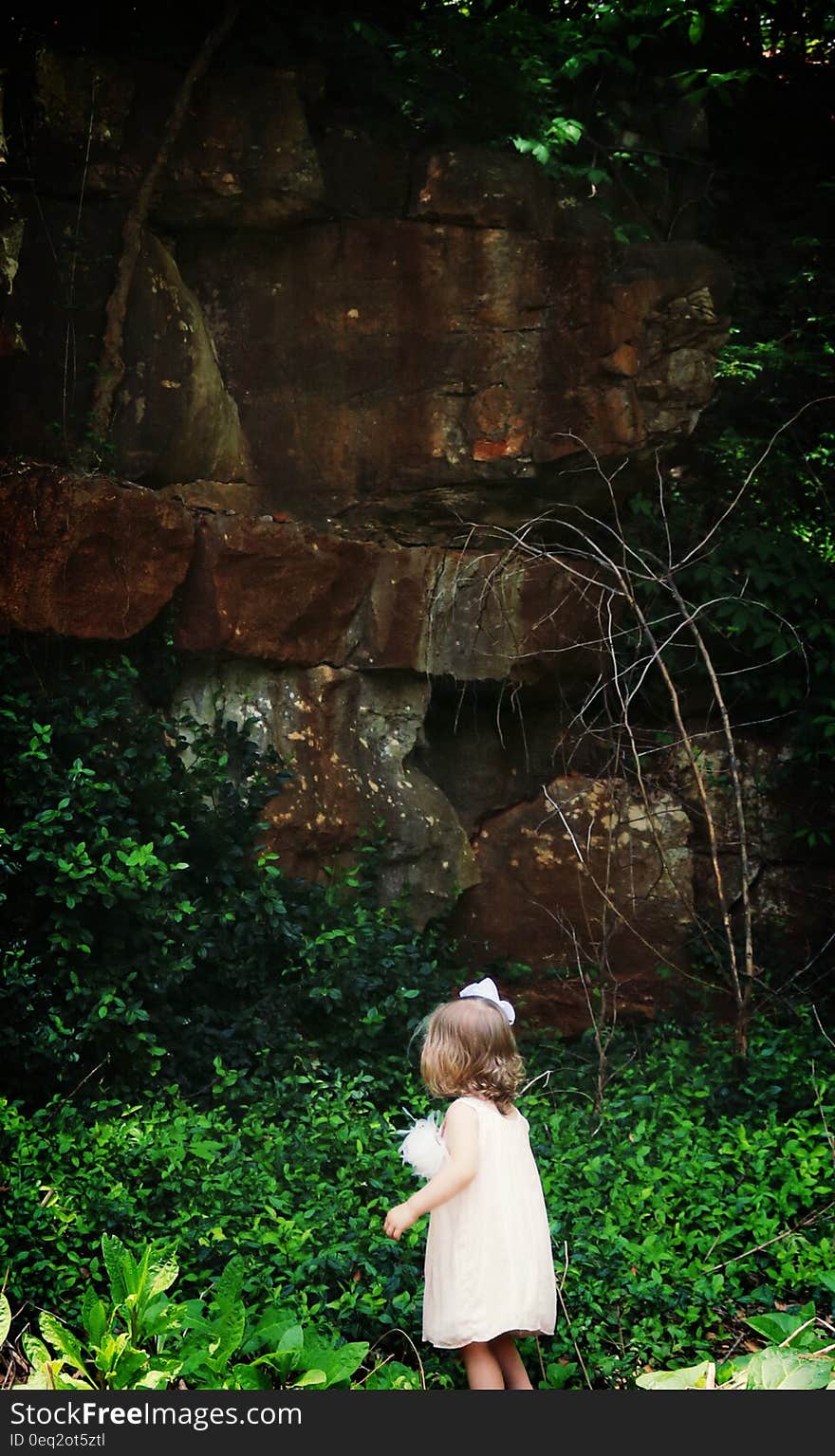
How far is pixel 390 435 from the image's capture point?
5.44 m

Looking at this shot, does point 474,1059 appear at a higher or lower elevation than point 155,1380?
higher

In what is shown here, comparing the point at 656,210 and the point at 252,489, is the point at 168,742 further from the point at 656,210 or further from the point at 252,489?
the point at 656,210

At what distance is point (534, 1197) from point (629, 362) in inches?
155

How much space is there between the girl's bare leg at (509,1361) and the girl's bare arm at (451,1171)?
38cm

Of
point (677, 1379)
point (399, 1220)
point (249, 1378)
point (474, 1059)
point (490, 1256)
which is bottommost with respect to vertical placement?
point (249, 1378)

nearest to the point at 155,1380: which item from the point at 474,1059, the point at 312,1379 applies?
the point at 312,1379

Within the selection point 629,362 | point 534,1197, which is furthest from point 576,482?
point 534,1197

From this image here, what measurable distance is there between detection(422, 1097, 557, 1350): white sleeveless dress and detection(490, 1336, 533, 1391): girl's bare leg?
106mm

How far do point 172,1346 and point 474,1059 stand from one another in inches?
39.8

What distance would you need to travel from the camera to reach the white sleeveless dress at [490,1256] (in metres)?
2.49

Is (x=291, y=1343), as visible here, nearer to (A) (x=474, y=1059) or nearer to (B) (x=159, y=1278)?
(B) (x=159, y=1278)

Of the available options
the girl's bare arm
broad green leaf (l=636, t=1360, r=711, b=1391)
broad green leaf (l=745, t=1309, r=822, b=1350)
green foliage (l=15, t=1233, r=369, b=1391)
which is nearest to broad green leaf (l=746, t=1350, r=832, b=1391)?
broad green leaf (l=636, t=1360, r=711, b=1391)

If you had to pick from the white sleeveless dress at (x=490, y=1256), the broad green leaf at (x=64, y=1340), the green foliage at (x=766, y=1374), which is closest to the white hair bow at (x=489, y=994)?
the white sleeveless dress at (x=490, y=1256)

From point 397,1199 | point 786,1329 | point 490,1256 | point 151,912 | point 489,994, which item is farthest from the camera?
point 151,912
